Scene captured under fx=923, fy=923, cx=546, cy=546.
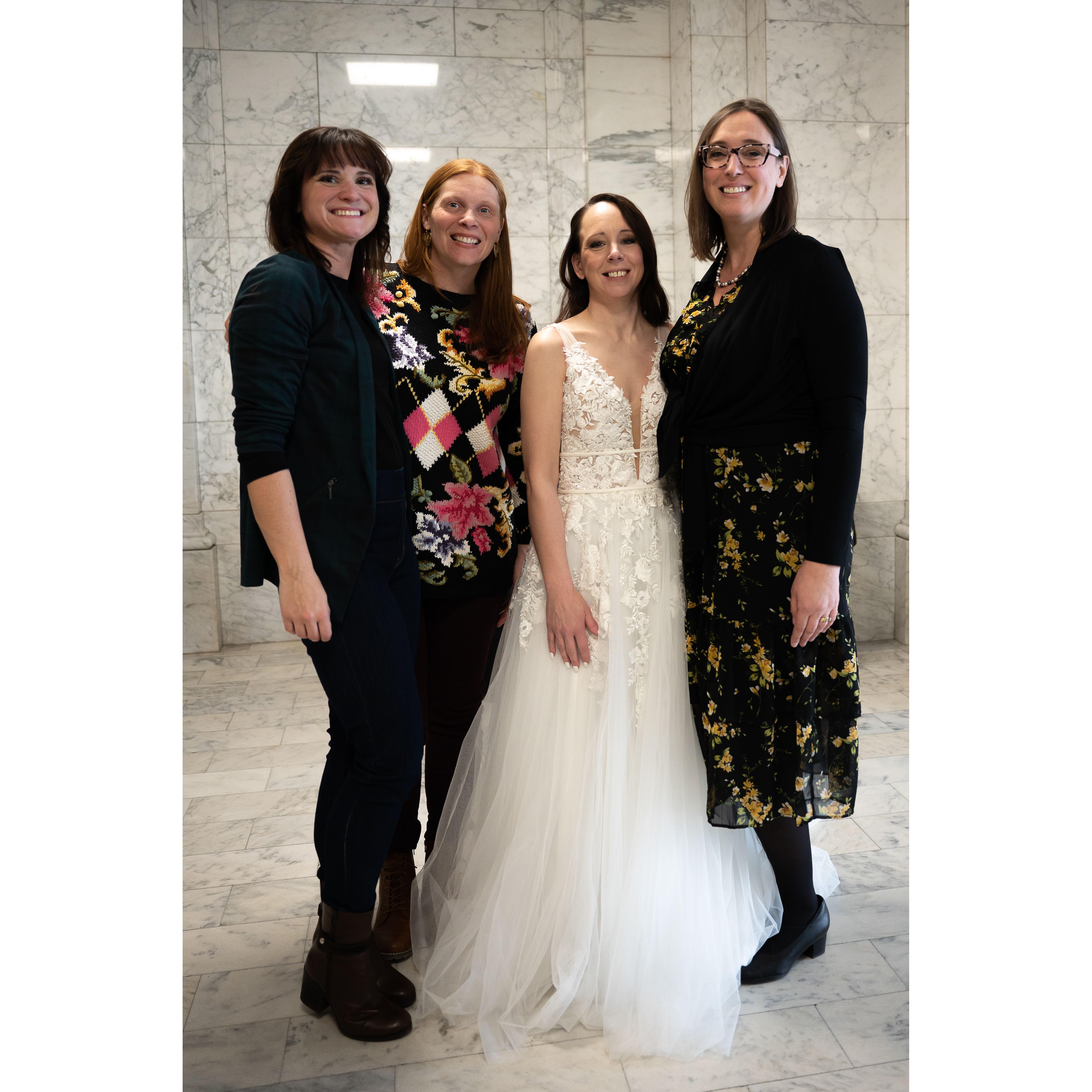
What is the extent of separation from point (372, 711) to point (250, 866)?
118cm

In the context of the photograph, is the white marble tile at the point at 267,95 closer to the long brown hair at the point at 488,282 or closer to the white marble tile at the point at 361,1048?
the long brown hair at the point at 488,282

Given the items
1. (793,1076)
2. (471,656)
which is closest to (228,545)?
(471,656)

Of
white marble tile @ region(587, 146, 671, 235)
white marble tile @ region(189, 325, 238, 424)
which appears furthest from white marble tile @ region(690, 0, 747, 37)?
white marble tile @ region(189, 325, 238, 424)

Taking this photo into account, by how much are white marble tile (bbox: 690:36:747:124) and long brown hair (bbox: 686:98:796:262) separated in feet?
9.54

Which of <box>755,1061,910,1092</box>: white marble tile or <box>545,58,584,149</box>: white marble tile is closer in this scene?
<box>755,1061,910,1092</box>: white marble tile

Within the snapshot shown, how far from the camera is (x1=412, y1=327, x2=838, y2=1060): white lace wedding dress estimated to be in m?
Answer: 1.77

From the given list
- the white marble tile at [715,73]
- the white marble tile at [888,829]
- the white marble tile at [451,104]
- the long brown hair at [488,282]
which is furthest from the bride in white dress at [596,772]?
the white marble tile at [451,104]

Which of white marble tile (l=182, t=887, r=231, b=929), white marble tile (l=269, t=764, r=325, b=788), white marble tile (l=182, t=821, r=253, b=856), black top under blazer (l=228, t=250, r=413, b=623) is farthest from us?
white marble tile (l=269, t=764, r=325, b=788)

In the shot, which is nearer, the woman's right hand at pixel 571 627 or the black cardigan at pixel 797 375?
the black cardigan at pixel 797 375

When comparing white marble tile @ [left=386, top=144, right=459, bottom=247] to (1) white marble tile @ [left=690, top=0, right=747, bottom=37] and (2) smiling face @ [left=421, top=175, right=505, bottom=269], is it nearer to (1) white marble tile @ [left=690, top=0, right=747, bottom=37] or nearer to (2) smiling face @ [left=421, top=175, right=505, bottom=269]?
(1) white marble tile @ [left=690, top=0, right=747, bottom=37]

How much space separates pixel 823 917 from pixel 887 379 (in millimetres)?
3180

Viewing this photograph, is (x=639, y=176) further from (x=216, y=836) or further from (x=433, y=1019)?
(x=433, y=1019)

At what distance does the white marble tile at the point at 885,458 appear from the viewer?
454cm
